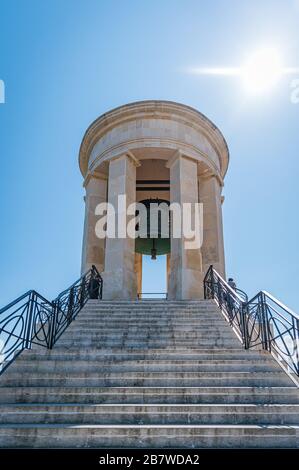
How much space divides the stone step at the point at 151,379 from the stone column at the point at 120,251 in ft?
18.3

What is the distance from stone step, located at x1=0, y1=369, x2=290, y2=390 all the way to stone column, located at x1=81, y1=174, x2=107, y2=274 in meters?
7.42

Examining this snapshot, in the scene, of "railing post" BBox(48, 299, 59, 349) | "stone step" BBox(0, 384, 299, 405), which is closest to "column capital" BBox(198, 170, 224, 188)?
"railing post" BBox(48, 299, 59, 349)

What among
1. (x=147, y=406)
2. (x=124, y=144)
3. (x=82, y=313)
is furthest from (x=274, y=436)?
(x=124, y=144)

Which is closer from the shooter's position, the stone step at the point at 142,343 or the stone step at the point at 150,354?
the stone step at the point at 150,354

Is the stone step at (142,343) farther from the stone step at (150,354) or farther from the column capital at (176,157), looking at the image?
the column capital at (176,157)

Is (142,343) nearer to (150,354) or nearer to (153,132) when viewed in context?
(150,354)

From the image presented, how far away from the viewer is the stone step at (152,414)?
4289 mm

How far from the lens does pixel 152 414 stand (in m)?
4.34

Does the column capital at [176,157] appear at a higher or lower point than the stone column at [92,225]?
higher

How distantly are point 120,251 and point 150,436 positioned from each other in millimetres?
7766

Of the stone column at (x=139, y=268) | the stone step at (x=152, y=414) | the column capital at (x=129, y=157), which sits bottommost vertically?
the stone step at (x=152, y=414)

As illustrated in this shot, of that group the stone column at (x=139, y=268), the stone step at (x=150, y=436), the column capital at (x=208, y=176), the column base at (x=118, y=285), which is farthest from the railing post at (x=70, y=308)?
the stone column at (x=139, y=268)

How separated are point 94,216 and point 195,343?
25.3 feet

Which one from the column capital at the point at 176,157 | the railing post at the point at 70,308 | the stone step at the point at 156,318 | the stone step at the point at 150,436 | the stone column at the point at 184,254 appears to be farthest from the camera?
the column capital at the point at 176,157
